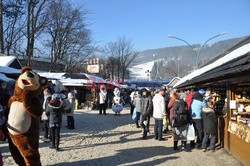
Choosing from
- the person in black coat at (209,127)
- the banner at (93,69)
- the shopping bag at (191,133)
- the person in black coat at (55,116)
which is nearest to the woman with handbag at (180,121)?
the shopping bag at (191,133)

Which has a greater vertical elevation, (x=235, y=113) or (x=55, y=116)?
(x=235, y=113)

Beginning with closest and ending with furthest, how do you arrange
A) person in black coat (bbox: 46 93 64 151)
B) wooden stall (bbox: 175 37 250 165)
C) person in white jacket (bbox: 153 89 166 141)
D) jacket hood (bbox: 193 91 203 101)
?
1. wooden stall (bbox: 175 37 250 165)
2. person in black coat (bbox: 46 93 64 151)
3. jacket hood (bbox: 193 91 203 101)
4. person in white jacket (bbox: 153 89 166 141)

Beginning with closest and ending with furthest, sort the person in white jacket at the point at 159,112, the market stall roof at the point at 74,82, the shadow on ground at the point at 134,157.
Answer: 1. the shadow on ground at the point at 134,157
2. the person in white jacket at the point at 159,112
3. the market stall roof at the point at 74,82

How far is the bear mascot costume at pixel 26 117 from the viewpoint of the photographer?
16.6 feet

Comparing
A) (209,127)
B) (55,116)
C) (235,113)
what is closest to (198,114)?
(209,127)

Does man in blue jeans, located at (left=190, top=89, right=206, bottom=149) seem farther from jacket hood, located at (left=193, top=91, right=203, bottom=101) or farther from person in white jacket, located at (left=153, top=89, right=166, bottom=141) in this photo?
person in white jacket, located at (left=153, top=89, right=166, bottom=141)

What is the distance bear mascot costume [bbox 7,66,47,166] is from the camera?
16.6 feet

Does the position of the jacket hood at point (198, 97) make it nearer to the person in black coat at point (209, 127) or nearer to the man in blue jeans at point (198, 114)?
the man in blue jeans at point (198, 114)

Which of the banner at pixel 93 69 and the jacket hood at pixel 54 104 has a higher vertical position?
the banner at pixel 93 69

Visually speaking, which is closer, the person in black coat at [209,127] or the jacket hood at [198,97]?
the person in black coat at [209,127]

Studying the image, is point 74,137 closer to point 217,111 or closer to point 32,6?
point 217,111

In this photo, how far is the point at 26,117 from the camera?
5172 mm

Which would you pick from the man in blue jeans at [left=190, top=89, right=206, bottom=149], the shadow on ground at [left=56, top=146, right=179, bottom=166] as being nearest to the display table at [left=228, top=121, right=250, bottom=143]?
the man in blue jeans at [left=190, top=89, right=206, bottom=149]

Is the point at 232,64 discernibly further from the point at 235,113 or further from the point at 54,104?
the point at 54,104
